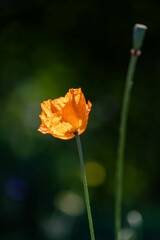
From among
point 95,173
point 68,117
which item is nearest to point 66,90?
point 95,173

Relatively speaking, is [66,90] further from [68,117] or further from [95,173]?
[68,117]

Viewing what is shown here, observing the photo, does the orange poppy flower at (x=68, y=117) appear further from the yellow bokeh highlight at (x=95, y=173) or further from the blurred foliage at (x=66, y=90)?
the yellow bokeh highlight at (x=95, y=173)

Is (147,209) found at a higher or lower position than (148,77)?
lower

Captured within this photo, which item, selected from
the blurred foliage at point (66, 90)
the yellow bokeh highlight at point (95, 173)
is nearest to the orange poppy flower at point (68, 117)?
the blurred foliage at point (66, 90)

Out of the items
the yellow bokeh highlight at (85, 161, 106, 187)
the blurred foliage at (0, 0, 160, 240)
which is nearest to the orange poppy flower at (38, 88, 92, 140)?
the blurred foliage at (0, 0, 160, 240)

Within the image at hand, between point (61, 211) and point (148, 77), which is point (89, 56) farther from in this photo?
point (61, 211)

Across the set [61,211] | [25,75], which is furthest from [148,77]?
[61,211]

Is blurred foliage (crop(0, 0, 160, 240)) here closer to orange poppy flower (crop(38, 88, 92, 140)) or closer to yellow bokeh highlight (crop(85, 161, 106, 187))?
yellow bokeh highlight (crop(85, 161, 106, 187))
